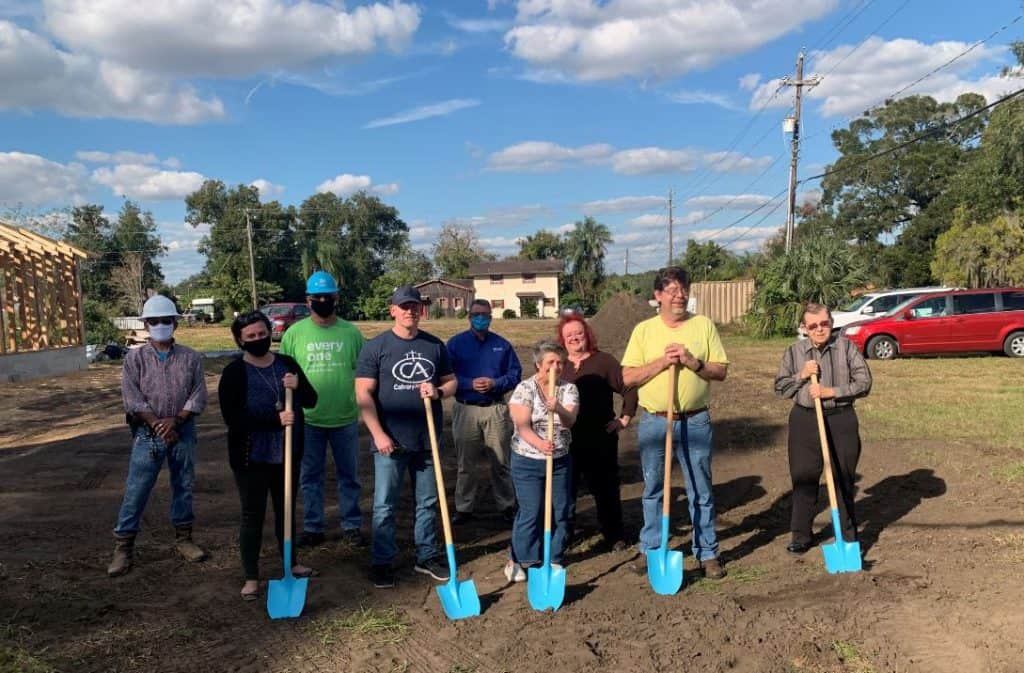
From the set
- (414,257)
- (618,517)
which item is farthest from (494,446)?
(414,257)

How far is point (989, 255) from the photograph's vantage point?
2609cm

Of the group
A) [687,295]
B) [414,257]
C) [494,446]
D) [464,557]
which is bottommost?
[464,557]

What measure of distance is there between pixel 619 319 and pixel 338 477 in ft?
55.6

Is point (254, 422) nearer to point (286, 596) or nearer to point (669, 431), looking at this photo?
point (286, 596)

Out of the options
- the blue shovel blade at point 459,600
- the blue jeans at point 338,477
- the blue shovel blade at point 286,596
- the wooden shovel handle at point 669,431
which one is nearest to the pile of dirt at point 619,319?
the blue jeans at point 338,477

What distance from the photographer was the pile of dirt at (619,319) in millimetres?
20656

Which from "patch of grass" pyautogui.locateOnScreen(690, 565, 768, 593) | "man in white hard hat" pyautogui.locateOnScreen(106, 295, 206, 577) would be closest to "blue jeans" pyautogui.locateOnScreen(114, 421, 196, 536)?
"man in white hard hat" pyautogui.locateOnScreen(106, 295, 206, 577)

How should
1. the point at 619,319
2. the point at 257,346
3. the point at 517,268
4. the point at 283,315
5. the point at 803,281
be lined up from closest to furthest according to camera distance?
1. the point at 257,346
2. the point at 619,319
3. the point at 803,281
4. the point at 283,315
5. the point at 517,268

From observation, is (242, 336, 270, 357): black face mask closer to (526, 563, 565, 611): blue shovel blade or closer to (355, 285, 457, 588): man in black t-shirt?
(355, 285, 457, 588): man in black t-shirt

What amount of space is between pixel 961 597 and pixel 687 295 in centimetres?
235

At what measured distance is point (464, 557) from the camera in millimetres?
5117

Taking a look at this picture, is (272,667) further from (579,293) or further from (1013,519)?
(579,293)

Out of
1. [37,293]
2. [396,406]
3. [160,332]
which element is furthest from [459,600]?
[37,293]

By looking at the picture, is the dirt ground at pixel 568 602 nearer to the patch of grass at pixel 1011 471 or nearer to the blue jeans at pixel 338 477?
the patch of grass at pixel 1011 471
